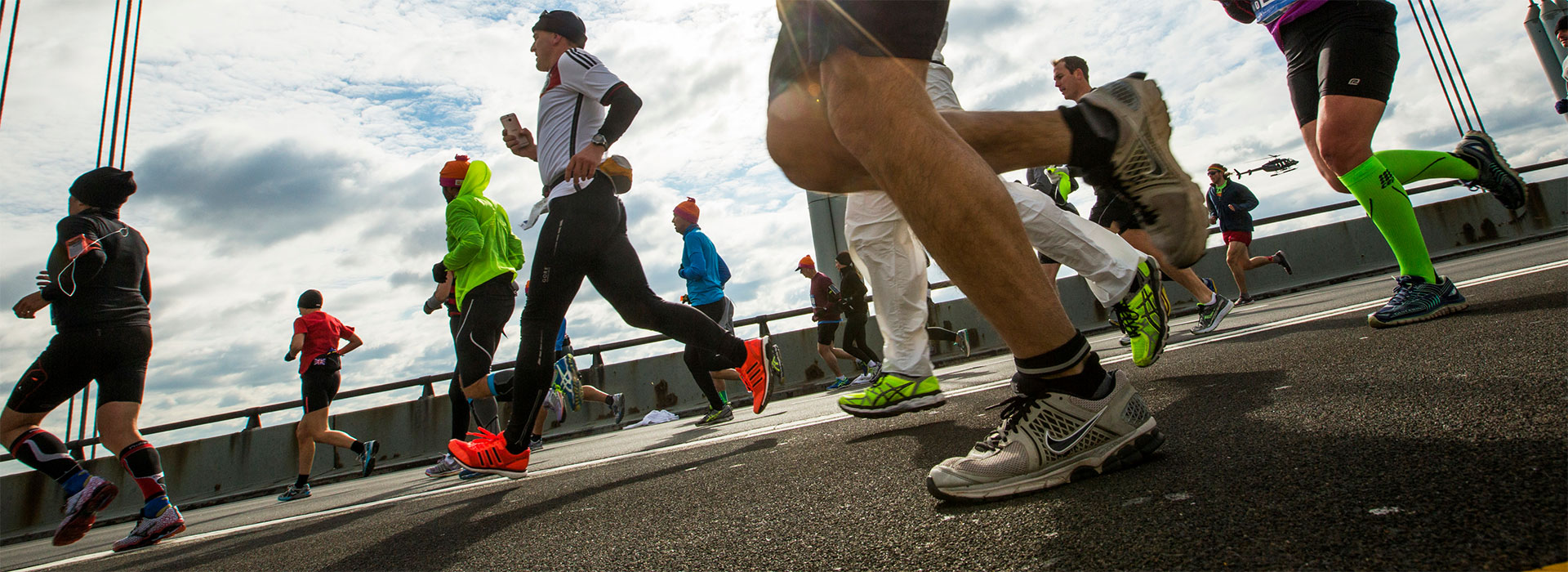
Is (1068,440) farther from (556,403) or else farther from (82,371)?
(556,403)

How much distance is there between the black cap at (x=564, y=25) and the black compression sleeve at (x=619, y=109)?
0.43 metres

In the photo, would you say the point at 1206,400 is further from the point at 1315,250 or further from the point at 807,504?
the point at 1315,250

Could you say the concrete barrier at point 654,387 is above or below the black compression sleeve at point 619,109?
below

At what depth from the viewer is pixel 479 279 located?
4.87 meters

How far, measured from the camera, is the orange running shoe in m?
3.10

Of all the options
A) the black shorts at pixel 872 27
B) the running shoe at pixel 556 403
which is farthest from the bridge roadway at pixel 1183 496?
the running shoe at pixel 556 403

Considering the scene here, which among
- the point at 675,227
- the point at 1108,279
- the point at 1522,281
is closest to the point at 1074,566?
the point at 1108,279

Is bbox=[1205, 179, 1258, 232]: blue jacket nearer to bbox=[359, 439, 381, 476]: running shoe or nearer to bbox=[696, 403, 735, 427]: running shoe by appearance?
bbox=[696, 403, 735, 427]: running shoe

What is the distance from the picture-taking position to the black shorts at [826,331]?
959 cm

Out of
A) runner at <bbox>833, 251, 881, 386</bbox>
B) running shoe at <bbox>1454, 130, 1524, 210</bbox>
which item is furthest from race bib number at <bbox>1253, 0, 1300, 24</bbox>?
runner at <bbox>833, 251, 881, 386</bbox>

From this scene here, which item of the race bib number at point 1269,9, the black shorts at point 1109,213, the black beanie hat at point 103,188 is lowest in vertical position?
the black shorts at point 1109,213

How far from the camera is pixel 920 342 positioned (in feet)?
9.89

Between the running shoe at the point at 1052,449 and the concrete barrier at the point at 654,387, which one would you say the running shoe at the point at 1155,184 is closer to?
the running shoe at the point at 1052,449

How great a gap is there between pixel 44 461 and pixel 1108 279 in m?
4.87
